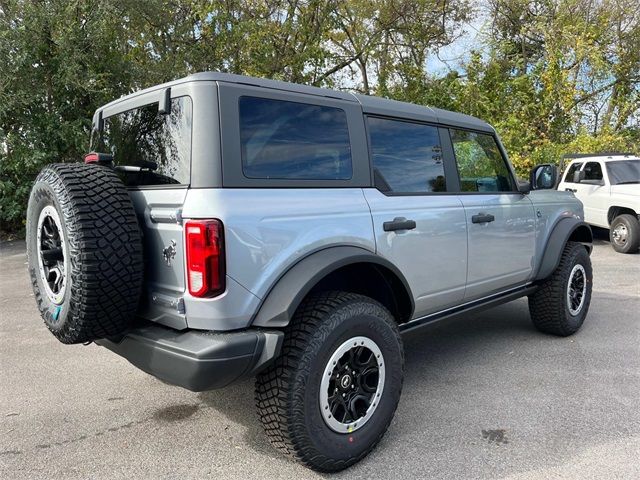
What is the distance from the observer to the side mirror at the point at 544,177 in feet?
13.8

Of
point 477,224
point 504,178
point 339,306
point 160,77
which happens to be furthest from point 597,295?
point 160,77

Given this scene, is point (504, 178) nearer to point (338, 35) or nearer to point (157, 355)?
point (157, 355)

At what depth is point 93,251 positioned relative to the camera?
2201 mm

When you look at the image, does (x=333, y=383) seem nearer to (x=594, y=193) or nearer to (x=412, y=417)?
(x=412, y=417)

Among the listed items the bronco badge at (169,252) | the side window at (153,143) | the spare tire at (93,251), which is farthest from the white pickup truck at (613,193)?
the spare tire at (93,251)

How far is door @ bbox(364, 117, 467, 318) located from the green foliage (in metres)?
9.33

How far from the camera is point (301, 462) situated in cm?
240

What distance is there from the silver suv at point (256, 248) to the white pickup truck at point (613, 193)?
25.8 ft

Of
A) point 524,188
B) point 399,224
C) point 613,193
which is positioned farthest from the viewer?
point 613,193

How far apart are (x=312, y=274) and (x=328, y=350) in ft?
1.25

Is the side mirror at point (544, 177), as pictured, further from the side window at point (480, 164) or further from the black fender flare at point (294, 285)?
the black fender flare at point (294, 285)

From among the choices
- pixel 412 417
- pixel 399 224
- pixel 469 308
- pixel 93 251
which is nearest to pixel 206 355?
pixel 93 251

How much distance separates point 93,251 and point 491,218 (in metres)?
2.70

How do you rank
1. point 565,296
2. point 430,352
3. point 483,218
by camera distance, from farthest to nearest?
1. point 565,296
2. point 430,352
3. point 483,218
